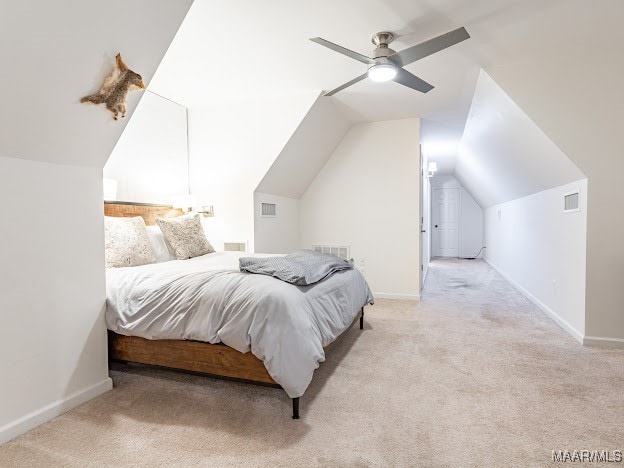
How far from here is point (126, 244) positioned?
288cm

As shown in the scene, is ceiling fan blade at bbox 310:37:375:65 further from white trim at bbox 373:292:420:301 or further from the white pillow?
white trim at bbox 373:292:420:301

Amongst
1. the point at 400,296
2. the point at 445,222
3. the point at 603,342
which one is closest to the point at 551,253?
the point at 603,342

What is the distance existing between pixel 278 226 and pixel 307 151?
1.05 metres

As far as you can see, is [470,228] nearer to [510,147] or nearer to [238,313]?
[510,147]

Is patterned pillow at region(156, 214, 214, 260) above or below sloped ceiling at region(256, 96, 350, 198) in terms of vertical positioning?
below

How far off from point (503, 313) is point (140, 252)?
3.78 metres

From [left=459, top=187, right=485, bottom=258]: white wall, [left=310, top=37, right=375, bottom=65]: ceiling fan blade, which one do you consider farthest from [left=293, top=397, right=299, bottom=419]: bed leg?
[left=459, top=187, right=485, bottom=258]: white wall

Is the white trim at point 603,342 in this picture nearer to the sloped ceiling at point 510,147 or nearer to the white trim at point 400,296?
the sloped ceiling at point 510,147

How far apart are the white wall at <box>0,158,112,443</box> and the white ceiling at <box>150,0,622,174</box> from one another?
4.64 ft

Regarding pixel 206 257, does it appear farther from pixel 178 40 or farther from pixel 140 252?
pixel 178 40

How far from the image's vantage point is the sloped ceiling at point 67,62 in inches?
57.3

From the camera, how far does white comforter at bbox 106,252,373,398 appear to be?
187cm

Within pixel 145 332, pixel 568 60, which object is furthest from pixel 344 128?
pixel 145 332

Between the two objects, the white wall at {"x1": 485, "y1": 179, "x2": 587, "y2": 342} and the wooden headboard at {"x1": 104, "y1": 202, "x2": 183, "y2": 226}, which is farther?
the wooden headboard at {"x1": 104, "y1": 202, "x2": 183, "y2": 226}
